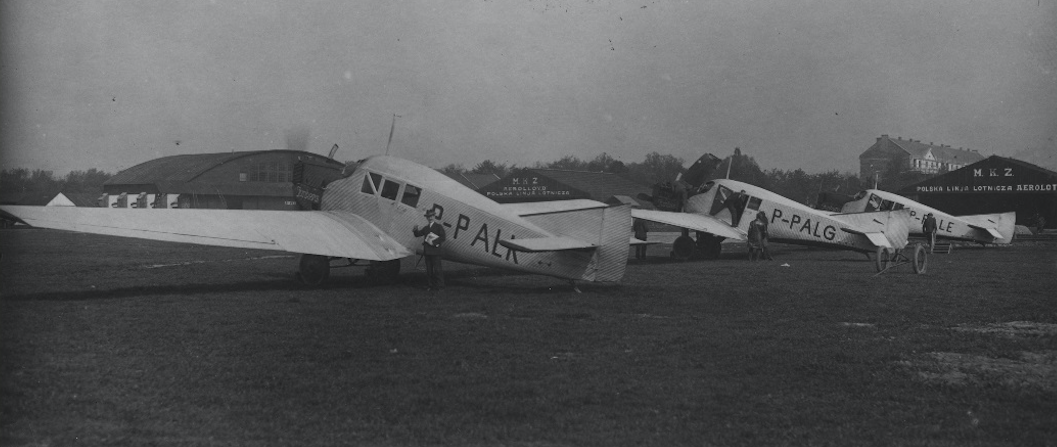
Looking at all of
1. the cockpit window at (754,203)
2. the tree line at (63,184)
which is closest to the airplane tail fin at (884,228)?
the cockpit window at (754,203)

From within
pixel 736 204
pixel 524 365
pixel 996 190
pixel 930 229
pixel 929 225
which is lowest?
pixel 524 365

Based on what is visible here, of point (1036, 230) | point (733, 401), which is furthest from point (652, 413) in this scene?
point (1036, 230)

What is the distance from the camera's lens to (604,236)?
12500mm

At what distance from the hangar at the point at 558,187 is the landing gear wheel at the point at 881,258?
27.0m

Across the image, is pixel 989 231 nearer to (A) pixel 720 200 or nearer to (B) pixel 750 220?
(B) pixel 750 220

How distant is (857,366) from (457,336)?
4.01m

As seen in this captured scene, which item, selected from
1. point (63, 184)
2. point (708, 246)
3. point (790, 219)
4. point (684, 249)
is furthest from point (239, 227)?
point (63, 184)

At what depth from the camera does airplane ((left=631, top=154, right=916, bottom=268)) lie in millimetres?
20469

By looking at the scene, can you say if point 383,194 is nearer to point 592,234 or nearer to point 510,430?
point 592,234

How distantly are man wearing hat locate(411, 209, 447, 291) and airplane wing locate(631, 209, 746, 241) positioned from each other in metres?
8.64

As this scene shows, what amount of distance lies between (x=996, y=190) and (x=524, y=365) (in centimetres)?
4535

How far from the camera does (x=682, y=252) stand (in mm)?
22562

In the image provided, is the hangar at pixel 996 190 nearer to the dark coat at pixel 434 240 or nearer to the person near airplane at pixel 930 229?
the person near airplane at pixel 930 229

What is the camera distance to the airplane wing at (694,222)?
2144 cm
